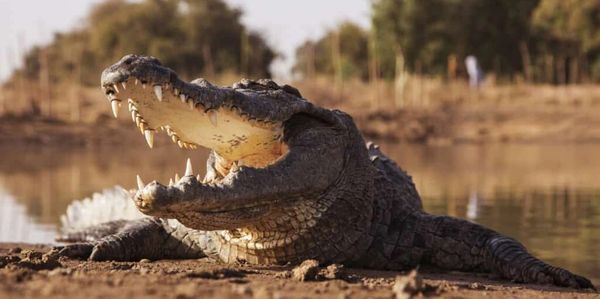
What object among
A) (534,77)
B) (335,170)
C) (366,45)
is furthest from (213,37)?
(335,170)

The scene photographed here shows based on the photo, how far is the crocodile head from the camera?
401 centimetres

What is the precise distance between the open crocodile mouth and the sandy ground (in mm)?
499

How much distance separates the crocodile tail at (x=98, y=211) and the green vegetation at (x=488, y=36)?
3131cm

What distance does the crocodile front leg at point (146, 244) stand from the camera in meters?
5.24

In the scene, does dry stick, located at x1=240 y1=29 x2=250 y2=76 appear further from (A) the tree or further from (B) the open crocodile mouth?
(B) the open crocodile mouth

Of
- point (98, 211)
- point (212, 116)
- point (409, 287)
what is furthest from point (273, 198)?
point (98, 211)

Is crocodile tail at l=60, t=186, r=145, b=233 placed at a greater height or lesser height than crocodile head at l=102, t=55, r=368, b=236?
lesser

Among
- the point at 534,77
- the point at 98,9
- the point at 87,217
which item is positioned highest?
the point at 98,9

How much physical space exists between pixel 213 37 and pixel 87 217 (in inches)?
1389

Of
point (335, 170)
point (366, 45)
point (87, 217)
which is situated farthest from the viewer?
point (366, 45)

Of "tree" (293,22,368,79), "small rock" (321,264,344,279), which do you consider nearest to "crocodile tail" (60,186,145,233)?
"small rock" (321,264,344,279)

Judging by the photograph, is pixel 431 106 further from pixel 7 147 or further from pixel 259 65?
pixel 7 147

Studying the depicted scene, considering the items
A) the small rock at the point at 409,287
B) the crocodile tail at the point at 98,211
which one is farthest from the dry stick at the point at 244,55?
the small rock at the point at 409,287

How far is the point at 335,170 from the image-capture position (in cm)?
480
